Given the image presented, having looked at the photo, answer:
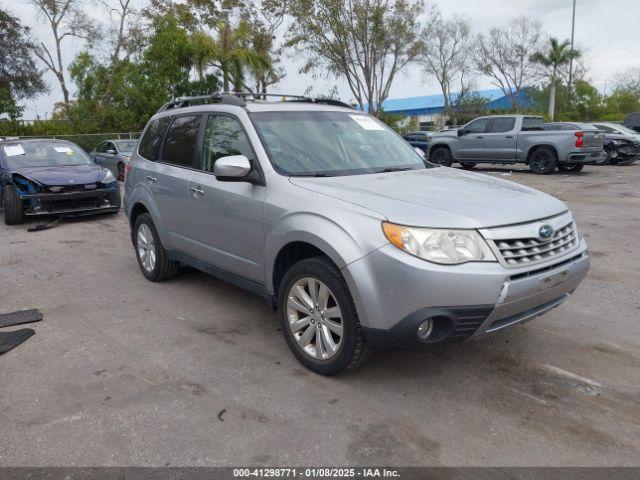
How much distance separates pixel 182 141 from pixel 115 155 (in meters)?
12.3

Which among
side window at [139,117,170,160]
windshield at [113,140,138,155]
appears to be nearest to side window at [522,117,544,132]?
windshield at [113,140,138,155]

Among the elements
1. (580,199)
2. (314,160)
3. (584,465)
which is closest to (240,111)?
(314,160)

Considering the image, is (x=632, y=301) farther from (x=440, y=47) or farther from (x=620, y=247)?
(x=440, y=47)

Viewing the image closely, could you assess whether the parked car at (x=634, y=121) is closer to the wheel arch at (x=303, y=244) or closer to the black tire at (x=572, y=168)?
the black tire at (x=572, y=168)

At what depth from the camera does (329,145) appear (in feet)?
14.0

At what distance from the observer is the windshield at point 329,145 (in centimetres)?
402

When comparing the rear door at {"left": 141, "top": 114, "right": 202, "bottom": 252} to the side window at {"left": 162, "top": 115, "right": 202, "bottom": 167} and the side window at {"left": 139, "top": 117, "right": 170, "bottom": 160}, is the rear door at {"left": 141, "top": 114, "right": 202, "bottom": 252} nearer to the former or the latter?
the side window at {"left": 162, "top": 115, "right": 202, "bottom": 167}

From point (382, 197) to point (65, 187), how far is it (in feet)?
24.3

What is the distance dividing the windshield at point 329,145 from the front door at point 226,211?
214 mm

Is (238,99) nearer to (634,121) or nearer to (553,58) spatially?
(634,121)

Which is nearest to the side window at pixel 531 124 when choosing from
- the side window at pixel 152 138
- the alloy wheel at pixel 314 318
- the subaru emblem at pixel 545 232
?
the side window at pixel 152 138

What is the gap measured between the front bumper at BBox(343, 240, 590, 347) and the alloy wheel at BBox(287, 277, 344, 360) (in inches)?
10.7

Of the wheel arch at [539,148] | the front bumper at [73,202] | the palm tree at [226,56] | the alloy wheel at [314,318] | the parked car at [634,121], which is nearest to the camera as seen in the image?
the alloy wheel at [314,318]

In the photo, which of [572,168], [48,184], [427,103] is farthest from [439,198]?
[427,103]
